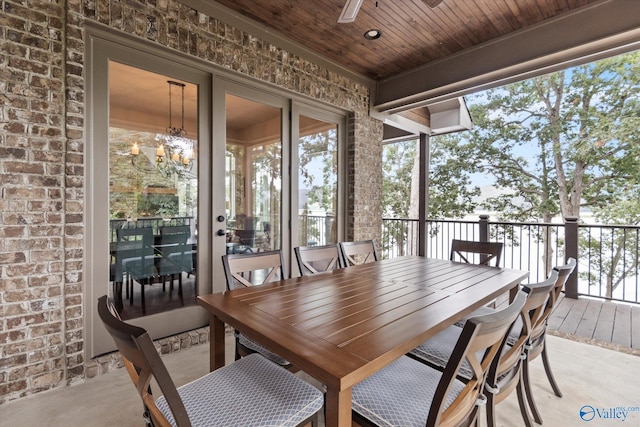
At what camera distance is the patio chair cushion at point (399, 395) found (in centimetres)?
111

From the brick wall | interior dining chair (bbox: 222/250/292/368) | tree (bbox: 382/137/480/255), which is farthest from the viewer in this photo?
tree (bbox: 382/137/480/255)

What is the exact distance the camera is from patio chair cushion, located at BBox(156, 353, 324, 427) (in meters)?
1.08

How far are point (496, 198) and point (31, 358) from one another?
29.5 ft

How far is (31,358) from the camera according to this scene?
6.31ft

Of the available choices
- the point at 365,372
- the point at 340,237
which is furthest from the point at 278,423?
the point at 340,237

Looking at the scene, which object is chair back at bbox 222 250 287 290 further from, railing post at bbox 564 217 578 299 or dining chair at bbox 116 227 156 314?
railing post at bbox 564 217 578 299

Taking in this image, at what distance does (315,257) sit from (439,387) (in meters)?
1.60

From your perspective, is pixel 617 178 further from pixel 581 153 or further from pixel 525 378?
pixel 525 378

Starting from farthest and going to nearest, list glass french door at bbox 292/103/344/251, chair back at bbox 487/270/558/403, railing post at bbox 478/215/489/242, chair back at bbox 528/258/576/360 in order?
1. railing post at bbox 478/215/489/242
2. glass french door at bbox 292/103/344/251
3. chair back at bbox 528/258/576/360
4. chair back at bbox 487/270/558/403

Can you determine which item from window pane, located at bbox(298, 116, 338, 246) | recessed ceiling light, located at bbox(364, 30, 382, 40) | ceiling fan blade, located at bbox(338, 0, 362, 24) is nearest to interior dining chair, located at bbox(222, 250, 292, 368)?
window pane, located at bbox(298, 116, 338, 246)

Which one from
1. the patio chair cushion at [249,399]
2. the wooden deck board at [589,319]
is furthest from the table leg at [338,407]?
the wooden deck board at [589,319]

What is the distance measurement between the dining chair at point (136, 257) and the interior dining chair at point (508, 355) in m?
2.16

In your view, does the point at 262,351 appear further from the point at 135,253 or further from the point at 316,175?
the point at 316,175

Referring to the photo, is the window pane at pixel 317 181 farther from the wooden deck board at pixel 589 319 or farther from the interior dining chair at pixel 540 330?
the wooden deck board at pixel 589 319
